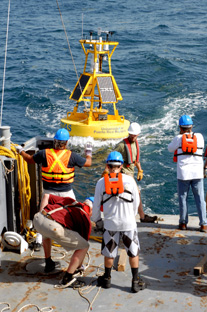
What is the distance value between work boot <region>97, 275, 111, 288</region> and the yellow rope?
69.8 inches

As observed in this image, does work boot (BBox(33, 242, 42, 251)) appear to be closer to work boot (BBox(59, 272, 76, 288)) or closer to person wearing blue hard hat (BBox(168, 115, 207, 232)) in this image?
work boot (BBox(59, 272, 76, 288))

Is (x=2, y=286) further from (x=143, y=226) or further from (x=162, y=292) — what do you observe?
(x=143, y=226)

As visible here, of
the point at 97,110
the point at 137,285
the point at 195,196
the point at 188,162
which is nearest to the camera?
the point at 137,285

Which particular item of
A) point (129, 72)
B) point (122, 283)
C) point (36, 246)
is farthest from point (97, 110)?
point (122, 283)

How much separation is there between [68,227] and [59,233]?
0.50 feet

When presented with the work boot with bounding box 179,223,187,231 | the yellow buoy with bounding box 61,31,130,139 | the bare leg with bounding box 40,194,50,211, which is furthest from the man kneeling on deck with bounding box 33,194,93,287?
the yellow buoy with bounding box 61,31,130,139

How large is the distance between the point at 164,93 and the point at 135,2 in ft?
79.3

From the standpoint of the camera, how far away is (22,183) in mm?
7328

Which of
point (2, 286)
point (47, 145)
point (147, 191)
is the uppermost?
point (47, 145)

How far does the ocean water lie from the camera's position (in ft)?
61.8

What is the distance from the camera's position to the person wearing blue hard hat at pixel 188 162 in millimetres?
7406

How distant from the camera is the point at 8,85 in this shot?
93.3ft

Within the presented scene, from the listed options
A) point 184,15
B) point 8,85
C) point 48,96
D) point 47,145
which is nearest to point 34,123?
point 48,96

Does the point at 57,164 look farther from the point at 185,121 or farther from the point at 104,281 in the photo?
the point at 185,121
